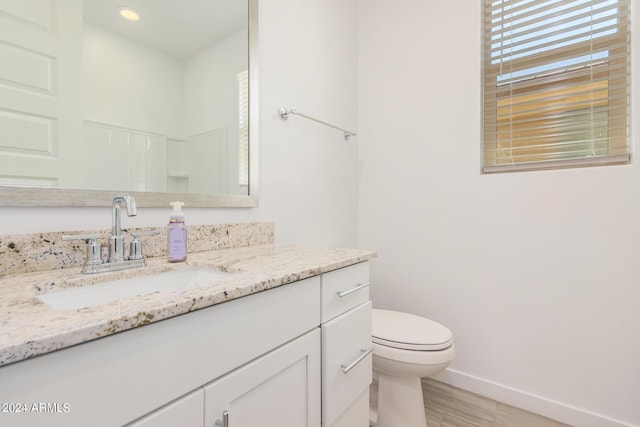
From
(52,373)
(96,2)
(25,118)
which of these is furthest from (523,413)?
(96,2)

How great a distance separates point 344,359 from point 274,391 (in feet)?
1.05

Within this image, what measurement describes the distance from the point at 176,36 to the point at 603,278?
1.97 metres

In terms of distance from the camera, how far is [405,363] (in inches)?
46.6

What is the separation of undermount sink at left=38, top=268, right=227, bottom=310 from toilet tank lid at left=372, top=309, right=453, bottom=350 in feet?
2.49

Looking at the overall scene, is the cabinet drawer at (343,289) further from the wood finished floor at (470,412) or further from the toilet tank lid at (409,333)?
the wood finished floor at (470,412)

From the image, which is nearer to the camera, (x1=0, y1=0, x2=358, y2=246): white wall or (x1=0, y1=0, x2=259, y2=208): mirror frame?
(x1=0, y1=0, x2=259, y2=208): mirror frame

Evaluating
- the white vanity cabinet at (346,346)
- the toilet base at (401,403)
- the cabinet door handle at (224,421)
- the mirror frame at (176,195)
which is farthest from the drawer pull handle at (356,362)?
the mirror frame at (176,195)

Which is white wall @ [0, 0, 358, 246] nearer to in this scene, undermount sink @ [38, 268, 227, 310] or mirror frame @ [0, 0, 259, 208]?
mirror frame @ [0, 0, 259, 208]

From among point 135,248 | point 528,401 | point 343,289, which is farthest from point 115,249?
point 528,401

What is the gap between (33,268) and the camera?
29.6 inches

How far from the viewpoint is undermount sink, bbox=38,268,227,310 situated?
67 cm

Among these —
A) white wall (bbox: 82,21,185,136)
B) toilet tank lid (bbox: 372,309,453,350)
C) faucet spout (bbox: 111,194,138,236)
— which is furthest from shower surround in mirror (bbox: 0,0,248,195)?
toilet tank lid (bbox: 372,309,453,350)

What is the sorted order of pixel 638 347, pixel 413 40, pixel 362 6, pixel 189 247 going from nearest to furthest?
1. pixel 189 247
2. pixel 638 347
3. pixel 413 40
4. pixel 362 6

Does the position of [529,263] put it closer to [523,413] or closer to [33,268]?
[523,413]
